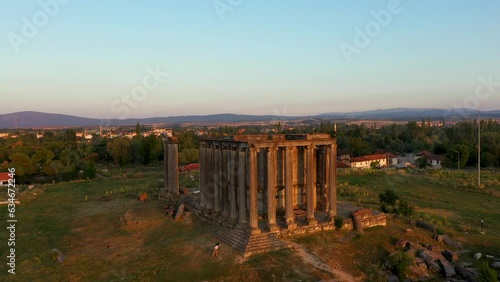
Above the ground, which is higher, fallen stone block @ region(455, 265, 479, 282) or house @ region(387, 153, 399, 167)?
fallen stone block @ region(455, 265, 479, 282)

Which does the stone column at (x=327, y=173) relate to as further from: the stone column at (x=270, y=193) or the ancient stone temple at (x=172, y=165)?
the ancient stone temple at (x=172, y=165)

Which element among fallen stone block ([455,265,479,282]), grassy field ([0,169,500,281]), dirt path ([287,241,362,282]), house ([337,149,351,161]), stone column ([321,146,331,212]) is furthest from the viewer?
house ([337,149,351,161])

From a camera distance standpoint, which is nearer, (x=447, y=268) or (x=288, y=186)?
(x=447, y=268)

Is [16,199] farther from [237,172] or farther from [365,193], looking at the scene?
[365,193]

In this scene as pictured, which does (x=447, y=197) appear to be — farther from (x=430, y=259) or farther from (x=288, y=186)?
(x=288, y=186)

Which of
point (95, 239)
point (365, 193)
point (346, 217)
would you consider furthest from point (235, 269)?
point (365, 193)

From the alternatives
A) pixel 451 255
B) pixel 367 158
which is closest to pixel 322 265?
pixel 451 255

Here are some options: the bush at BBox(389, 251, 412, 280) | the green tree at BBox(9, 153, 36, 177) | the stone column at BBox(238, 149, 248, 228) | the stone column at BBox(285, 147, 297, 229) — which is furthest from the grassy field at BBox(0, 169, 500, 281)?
the green tree at BBox(9, 153, 36, 177)

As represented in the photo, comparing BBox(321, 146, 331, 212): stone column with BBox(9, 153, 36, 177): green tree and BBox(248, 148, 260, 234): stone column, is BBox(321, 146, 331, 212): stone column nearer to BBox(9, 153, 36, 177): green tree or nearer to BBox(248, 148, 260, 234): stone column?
BBox(248, 148, 260, 234): stone column
